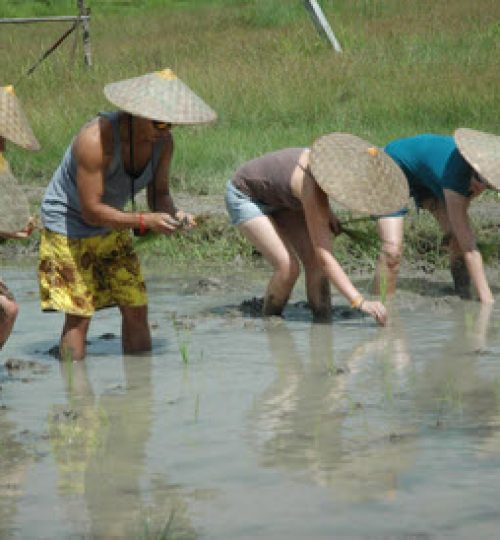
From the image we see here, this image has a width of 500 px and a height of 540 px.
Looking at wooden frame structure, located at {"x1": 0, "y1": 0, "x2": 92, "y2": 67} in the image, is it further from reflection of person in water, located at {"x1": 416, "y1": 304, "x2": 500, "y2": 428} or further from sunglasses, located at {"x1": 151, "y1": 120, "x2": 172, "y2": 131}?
sunglasses, located at {"x1": 151, "y1": 120, "x2": 172, "y2": 131}

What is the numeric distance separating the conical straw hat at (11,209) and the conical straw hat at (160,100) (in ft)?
1.74

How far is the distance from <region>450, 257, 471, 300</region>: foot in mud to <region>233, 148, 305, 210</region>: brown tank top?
4.12 feet

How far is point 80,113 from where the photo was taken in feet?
44.4

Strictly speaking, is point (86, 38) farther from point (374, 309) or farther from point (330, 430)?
point (330, 430)

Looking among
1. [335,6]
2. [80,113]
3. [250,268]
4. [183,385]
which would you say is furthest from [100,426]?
[335,6]

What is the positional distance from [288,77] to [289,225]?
6664mm

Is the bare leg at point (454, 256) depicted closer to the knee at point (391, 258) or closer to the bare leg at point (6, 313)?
the knee at point (391, 258)

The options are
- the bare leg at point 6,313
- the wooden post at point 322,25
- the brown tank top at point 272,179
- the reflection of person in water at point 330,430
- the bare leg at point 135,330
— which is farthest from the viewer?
the wooden post at point 322,25

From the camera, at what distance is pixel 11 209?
596 cm

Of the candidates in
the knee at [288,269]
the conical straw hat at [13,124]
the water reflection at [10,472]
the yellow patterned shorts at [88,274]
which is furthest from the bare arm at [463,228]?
the water reflection at [10,472]

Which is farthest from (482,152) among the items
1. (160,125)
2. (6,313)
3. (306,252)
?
(6,313)

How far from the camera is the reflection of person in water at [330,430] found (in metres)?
4.64

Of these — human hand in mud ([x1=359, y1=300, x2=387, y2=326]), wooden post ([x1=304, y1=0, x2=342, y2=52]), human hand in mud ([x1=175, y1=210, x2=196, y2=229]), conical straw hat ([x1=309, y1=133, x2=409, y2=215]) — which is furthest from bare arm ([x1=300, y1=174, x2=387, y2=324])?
wooden post ([x1=304, y1=0, x2=342, y2=52])

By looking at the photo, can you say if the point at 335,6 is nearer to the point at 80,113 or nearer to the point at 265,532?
the point at 80,113
